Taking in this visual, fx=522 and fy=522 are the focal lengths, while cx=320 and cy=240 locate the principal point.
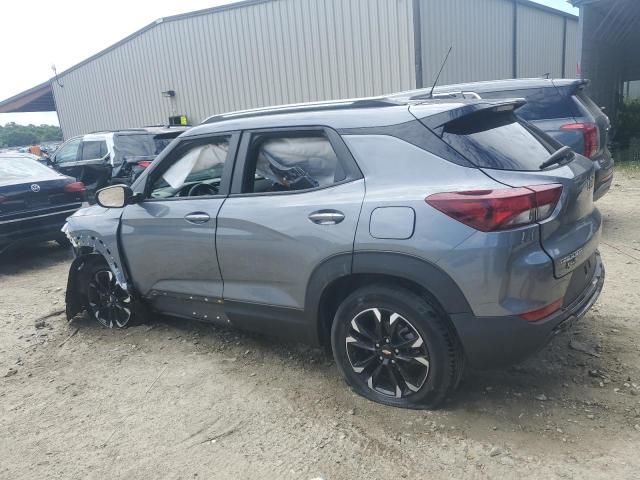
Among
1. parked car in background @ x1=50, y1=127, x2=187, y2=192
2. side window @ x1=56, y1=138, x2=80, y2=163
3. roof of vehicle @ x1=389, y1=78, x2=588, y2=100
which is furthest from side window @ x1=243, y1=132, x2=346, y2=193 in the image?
side window @ x1=56, y1=138, x2=80, y2=163

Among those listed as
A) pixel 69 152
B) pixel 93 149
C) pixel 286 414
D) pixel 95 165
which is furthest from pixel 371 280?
pixel 69 152

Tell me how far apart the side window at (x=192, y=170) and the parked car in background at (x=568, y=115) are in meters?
2.76

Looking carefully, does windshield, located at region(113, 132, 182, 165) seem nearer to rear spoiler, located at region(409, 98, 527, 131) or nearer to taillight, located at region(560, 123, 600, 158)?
taillight, located at region(560, 123, 600, 158)

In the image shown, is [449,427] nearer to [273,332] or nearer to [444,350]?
[444,350]

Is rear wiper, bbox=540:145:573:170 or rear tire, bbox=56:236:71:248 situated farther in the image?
rear tire, bbox=56:236:71:248

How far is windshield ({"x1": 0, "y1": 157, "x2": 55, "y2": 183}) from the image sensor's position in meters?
7.25

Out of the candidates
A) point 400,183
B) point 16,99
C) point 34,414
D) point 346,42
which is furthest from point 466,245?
point 16,99

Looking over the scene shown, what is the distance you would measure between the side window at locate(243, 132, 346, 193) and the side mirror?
1.11 m

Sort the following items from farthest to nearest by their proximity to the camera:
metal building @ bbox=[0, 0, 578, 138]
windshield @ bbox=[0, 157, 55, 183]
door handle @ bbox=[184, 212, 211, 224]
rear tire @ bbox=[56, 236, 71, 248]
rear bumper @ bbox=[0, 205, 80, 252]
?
metal building @ bbox=[0, 0, 578, 138], rear tire @ bbox=[56, 236, 71, 248], windshield @ bbox=[0, 157, 55, 183], rear bumper @ bbox=[0, 205, 80, 252], door handle @ bbox=[184, 212, 211, 224]

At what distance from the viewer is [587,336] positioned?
12.0 ft

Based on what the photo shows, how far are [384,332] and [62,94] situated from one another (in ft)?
73.4

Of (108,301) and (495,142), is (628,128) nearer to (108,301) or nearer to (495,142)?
(495,142)

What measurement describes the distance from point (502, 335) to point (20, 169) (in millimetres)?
7357

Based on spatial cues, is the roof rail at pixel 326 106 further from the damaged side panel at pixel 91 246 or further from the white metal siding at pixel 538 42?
the white metal siding at pixel 538 42
